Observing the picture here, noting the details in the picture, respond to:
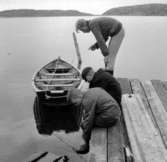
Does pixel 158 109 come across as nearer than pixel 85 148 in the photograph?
No

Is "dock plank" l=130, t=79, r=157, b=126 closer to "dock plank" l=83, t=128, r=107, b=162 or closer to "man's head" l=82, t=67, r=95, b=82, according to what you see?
"dock plank" l=83, t=128, r=107, b=162

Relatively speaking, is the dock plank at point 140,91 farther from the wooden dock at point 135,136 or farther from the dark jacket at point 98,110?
the dark jacket at point 98,110

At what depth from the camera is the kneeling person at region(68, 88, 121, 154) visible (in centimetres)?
511

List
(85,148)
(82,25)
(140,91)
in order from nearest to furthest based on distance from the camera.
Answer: (85,148) < (82,25) < (140,91)

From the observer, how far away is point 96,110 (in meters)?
5.26

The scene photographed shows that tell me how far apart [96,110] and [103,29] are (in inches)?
99.3

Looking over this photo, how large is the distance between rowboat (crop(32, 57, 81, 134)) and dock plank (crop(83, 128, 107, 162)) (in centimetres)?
271

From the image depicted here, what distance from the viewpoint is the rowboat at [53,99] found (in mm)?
7887

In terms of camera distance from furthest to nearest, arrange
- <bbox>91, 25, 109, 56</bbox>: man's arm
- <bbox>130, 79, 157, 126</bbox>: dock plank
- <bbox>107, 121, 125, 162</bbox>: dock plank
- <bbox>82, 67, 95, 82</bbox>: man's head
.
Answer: <bbox>91, 25, 109, 56</bbox>: man's arm < <bbox>130, 79, 157, 126</bbox>: dock plank < <bbox>82, 67, 95, 82</bbox>: man's head < <bbox>107, 121, 125, 162</bbox>: dock plank

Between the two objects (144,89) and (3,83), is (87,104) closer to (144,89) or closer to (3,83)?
(144,89)

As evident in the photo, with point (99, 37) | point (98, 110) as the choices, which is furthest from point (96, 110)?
point (99, 37)

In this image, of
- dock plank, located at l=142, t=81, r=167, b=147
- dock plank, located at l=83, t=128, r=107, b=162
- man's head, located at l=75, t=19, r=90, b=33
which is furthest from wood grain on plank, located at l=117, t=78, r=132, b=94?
dock plank, located at l=83, t=128, r=107, b=162

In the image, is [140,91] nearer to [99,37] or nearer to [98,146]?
[99,37]

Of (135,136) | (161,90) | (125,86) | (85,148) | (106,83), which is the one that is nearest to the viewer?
(135,136)
